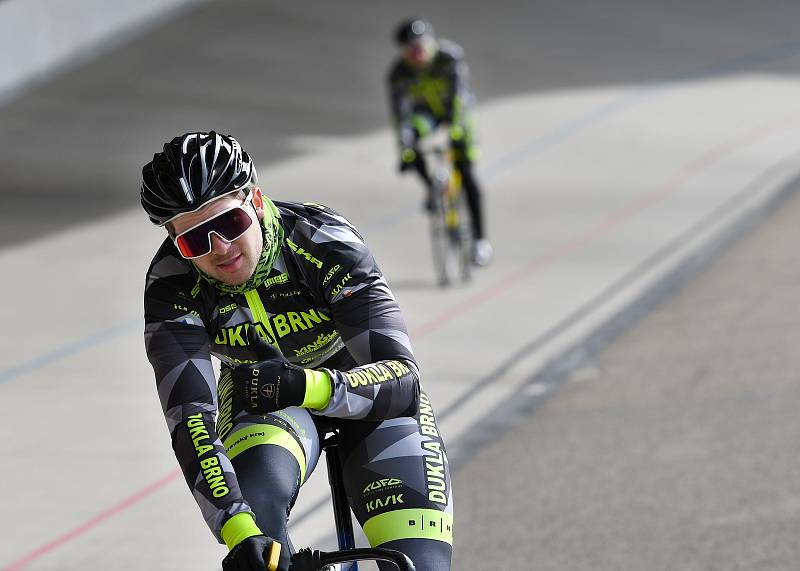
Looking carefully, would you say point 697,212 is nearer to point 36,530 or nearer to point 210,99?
point 210,99

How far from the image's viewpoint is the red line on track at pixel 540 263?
229 inches

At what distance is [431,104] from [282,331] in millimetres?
6996

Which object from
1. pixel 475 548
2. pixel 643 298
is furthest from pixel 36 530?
pixel 643 298

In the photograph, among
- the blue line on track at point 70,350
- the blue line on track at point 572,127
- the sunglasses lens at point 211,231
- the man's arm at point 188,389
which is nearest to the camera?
the man's arm at point 188,389

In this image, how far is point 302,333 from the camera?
12.0ft

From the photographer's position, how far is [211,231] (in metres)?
3.35

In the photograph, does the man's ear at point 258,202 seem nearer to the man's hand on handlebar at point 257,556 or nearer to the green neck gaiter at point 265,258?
the green neck gaiter at point 265,258

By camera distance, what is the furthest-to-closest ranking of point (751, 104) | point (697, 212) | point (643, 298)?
1. point (751, 104)
2. point (697, 212)
3. point (643, 298)

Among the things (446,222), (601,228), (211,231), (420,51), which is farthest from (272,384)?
(601,228)

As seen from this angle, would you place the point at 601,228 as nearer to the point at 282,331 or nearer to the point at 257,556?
the point at 282,331

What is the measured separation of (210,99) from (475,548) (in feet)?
40.4

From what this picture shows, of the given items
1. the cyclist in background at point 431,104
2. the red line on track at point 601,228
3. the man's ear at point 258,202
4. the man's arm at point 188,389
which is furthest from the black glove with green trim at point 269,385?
the cyclist in background at point 431,104

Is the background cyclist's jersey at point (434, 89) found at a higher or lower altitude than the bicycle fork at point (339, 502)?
lower

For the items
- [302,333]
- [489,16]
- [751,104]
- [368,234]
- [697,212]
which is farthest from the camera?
[489,16]
